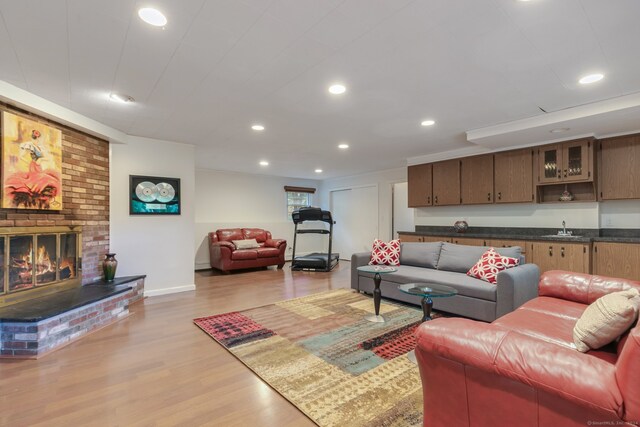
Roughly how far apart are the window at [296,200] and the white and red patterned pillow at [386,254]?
14.8ft

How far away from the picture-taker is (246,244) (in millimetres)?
6820

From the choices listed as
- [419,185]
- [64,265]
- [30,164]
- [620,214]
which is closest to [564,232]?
[620,214]

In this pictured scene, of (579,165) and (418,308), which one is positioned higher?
(579,165)

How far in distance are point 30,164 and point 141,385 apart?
255 centimetres

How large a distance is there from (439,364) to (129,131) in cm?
459

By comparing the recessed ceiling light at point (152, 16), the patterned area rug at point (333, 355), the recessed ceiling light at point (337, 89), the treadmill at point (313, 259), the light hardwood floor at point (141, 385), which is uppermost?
the recessed ceiling light at point (152, 16)

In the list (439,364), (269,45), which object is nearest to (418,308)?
(439,364)

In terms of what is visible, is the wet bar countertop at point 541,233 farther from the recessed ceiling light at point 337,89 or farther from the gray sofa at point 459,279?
the recessed ceiling light at point 337,89

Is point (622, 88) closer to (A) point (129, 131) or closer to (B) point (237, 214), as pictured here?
(A) point (129, 131)

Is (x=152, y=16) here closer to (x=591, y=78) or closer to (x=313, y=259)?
(x=591, y=78)

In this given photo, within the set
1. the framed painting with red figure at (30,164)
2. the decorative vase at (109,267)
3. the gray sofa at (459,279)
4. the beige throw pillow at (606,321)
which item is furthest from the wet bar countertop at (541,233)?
the framed painting with red figure at (30,164)

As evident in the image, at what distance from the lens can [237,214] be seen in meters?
7.81

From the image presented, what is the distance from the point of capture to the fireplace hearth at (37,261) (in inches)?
111

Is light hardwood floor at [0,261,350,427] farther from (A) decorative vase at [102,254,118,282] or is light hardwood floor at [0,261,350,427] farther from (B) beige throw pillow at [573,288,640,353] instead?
(B) beige throw pillow at [573,288,640,353]
